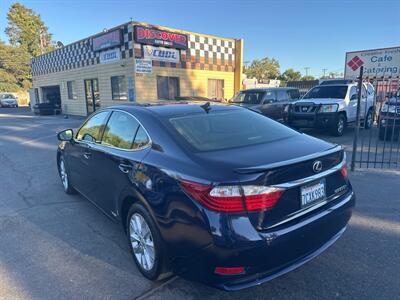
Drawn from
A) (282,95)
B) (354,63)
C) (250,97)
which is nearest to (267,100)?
(250,97)

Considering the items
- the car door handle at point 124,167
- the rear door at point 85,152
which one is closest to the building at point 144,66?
the rear door at point 85,152

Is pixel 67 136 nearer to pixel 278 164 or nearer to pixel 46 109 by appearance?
pixel 278 164

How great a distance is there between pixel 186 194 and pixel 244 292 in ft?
3.34

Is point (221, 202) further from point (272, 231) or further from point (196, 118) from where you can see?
point (196, 118)

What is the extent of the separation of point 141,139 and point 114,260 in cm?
126

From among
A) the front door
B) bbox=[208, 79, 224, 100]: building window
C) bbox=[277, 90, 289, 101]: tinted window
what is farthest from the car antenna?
the front door

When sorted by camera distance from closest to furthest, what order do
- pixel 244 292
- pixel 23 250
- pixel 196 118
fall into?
pixel 244 292 < pixel 196 118 < pixel 23 250

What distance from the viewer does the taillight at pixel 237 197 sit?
201 cm

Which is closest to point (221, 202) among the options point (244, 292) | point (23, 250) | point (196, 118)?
point (244, 292)

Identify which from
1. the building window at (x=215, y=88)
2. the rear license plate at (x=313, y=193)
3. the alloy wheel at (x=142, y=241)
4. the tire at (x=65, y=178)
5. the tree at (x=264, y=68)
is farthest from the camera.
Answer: the tree at (x=264, y=68)

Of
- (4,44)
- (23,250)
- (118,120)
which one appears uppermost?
(4,44)

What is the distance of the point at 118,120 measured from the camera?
3.42m

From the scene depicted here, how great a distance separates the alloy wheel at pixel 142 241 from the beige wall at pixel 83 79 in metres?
13.1

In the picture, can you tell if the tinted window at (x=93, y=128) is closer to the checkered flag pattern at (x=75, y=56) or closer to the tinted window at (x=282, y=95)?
the tinted window at (x=282, y=95)
